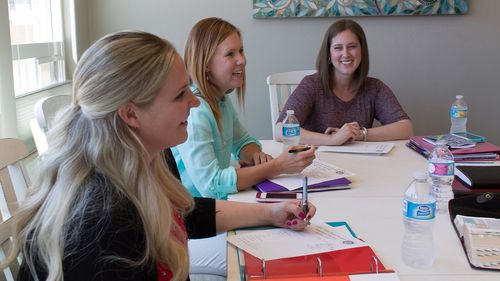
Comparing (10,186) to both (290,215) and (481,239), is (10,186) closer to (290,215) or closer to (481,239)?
(290,215)

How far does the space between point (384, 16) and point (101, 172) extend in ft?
9.24

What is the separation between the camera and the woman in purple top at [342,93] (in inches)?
108

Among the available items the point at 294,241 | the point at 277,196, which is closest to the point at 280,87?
the point at 277,196

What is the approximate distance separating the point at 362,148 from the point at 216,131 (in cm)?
74

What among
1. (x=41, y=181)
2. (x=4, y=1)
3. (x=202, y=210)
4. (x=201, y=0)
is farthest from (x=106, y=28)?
(x=41, y=181)

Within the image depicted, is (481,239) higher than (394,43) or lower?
lower

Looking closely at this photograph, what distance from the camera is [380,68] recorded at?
3531 mm

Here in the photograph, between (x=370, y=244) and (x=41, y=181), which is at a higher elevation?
(x=41, y=181)

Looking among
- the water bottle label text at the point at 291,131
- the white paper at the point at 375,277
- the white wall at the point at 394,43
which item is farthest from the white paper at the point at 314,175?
the white wall at the point at 394,43

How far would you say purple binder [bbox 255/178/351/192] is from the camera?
175 centimetres

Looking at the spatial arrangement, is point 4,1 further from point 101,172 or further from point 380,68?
point 380,68

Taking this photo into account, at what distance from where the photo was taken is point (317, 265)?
1175 mm

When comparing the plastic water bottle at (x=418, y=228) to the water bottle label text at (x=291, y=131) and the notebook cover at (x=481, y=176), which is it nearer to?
the notebook cover at (x=481, y=176)

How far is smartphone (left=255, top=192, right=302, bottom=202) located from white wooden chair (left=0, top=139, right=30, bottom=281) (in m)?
0.68
